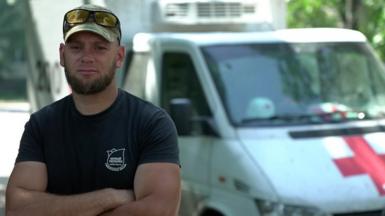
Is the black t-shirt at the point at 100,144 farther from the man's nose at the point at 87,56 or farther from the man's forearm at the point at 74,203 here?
the man's nose at the point at 87,56

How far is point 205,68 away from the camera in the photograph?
610 cm

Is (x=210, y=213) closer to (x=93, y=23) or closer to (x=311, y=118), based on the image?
(x=311, y=118)

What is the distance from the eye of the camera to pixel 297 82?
6.27m

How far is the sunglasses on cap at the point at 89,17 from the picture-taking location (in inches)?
122

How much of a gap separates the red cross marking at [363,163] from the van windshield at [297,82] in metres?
0.33

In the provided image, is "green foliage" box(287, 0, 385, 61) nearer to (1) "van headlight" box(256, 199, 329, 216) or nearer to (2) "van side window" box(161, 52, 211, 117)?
(2) "van side window" box(161, 52, 211, 117)

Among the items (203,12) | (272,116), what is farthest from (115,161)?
(203,12)

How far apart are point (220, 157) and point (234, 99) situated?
517mm

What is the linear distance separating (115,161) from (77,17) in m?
0.59

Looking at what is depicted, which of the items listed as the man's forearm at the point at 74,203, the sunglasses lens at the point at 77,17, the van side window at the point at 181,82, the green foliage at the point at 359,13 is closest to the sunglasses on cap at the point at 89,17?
the sunglasses lens at the point at 77,17

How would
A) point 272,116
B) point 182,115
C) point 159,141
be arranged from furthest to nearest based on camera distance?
point 272,116 < point 182,115 < point 159,141

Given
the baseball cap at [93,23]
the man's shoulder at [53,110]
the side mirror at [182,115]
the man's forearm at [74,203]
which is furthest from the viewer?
the side mirror at [182,115]

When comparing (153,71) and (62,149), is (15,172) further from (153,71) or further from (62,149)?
(153,71)

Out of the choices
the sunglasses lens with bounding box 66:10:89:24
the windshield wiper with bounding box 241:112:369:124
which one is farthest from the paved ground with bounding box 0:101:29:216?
the sunglasses lens with bounding box 66:10:89:24
